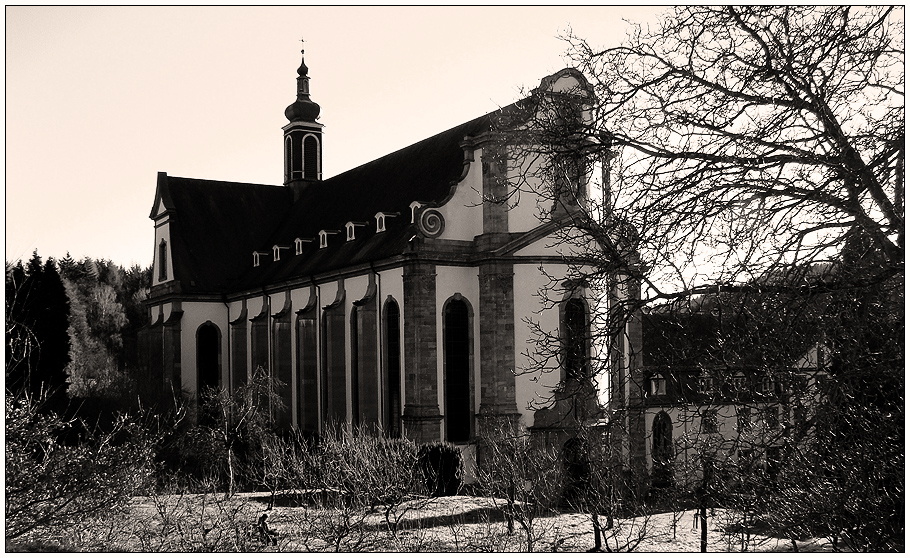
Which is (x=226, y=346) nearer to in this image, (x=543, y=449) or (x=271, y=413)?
(x=271, y=413)

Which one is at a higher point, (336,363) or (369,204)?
Answer: (369,204)

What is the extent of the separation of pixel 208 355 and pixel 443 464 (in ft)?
64.8

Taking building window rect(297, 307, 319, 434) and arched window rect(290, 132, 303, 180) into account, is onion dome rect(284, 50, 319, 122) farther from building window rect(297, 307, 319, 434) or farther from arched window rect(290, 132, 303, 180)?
building window rect(297, 307, 319, 434)

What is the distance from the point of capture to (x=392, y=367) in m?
33.1

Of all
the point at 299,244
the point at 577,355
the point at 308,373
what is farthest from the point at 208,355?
the point at 577,355

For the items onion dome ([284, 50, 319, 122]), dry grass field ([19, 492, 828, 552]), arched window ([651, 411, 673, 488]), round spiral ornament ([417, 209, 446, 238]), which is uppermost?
onion dome ([284, 50, 319, 122])

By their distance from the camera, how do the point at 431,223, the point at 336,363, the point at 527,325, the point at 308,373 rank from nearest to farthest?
the point at 527,325 → the point at 431,223 → the point at 336,363 → the point at 308,373

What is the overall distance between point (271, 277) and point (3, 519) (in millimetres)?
31347

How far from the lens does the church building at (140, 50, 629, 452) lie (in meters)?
31.0

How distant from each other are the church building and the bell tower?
9.30 ft

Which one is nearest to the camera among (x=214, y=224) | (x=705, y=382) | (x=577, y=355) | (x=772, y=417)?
(x=772, y=417)

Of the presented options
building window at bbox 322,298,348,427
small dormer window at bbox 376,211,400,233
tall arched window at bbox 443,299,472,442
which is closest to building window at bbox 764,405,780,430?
tall arched window at bbox 443,299,472,442

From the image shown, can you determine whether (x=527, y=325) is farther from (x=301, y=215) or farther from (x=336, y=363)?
(x=301, y=215)

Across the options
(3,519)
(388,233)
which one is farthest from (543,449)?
(3,519)
